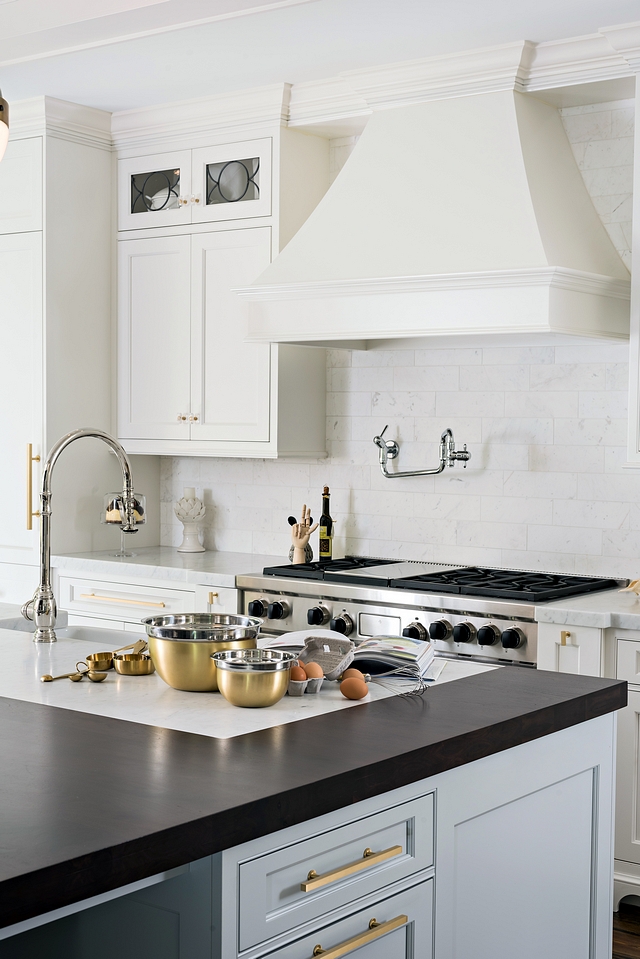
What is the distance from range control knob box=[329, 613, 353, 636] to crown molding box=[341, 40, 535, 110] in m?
1.98

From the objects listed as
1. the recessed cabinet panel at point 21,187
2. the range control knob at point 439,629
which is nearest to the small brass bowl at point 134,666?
the range control knob at point 439,629

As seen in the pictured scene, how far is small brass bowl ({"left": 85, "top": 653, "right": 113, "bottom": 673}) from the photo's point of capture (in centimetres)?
236

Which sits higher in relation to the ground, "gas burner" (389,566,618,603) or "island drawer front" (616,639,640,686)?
"gas burner" (389,566,618,603)

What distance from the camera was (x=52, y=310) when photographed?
16.1ft

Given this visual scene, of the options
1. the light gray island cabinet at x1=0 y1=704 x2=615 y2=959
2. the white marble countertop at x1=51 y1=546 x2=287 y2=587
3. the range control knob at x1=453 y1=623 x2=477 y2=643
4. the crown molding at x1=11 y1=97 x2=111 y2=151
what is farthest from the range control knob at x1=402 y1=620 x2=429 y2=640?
the crown molding at x1=11 y1=97 x2=111 y2=151

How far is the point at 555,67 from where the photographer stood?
3.88m

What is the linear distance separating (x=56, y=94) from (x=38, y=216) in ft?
1.74

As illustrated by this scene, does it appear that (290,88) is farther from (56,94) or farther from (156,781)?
(156,781)

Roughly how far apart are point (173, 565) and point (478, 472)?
1348 millimetres

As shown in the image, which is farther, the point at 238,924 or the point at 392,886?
the point at 392,886

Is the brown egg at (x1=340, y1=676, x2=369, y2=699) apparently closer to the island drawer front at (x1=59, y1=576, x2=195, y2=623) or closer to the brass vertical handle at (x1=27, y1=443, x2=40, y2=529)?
the island drawer front at (x1=59, y1=576, x2=195, y2=623)

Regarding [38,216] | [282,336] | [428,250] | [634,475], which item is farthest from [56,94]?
[634,475]

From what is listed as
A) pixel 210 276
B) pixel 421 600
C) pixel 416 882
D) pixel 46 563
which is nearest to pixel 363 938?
pixel 416 882

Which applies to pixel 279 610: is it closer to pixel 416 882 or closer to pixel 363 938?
pixel 416 882
